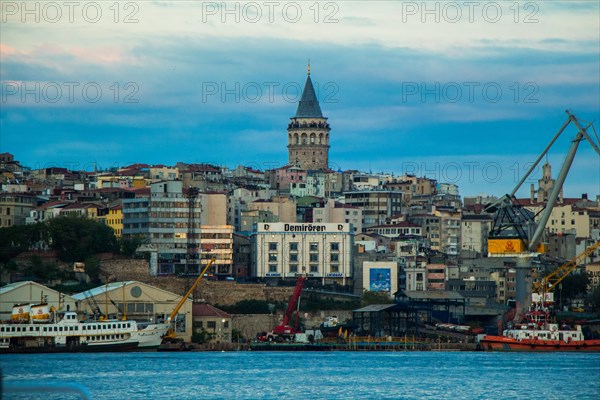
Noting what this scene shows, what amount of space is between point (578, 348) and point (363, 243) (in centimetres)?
3447

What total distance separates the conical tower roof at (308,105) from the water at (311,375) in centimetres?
10187

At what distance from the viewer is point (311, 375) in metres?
55.2

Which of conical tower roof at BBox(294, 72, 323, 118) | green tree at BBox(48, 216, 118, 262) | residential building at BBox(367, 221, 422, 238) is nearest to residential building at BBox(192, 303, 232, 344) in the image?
green tree at BBox(48, 216, 118, 262)

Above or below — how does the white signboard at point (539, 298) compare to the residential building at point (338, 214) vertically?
below

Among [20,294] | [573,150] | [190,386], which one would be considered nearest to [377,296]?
[573,150]

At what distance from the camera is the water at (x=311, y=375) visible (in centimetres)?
4684

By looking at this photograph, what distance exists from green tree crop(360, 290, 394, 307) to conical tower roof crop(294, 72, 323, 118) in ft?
274

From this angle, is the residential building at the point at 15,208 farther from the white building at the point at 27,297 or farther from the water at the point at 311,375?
the water at the point at 311,375

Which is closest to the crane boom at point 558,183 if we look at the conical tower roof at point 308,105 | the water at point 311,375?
the water at point 311,375

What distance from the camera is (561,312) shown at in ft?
325

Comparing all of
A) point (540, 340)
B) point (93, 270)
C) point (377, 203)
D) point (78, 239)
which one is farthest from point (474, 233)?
point (540, 340)

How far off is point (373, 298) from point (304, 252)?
26.1 ft

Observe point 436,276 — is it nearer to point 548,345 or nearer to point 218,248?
point 218,248

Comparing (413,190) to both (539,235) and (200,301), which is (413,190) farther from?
(200,301)
